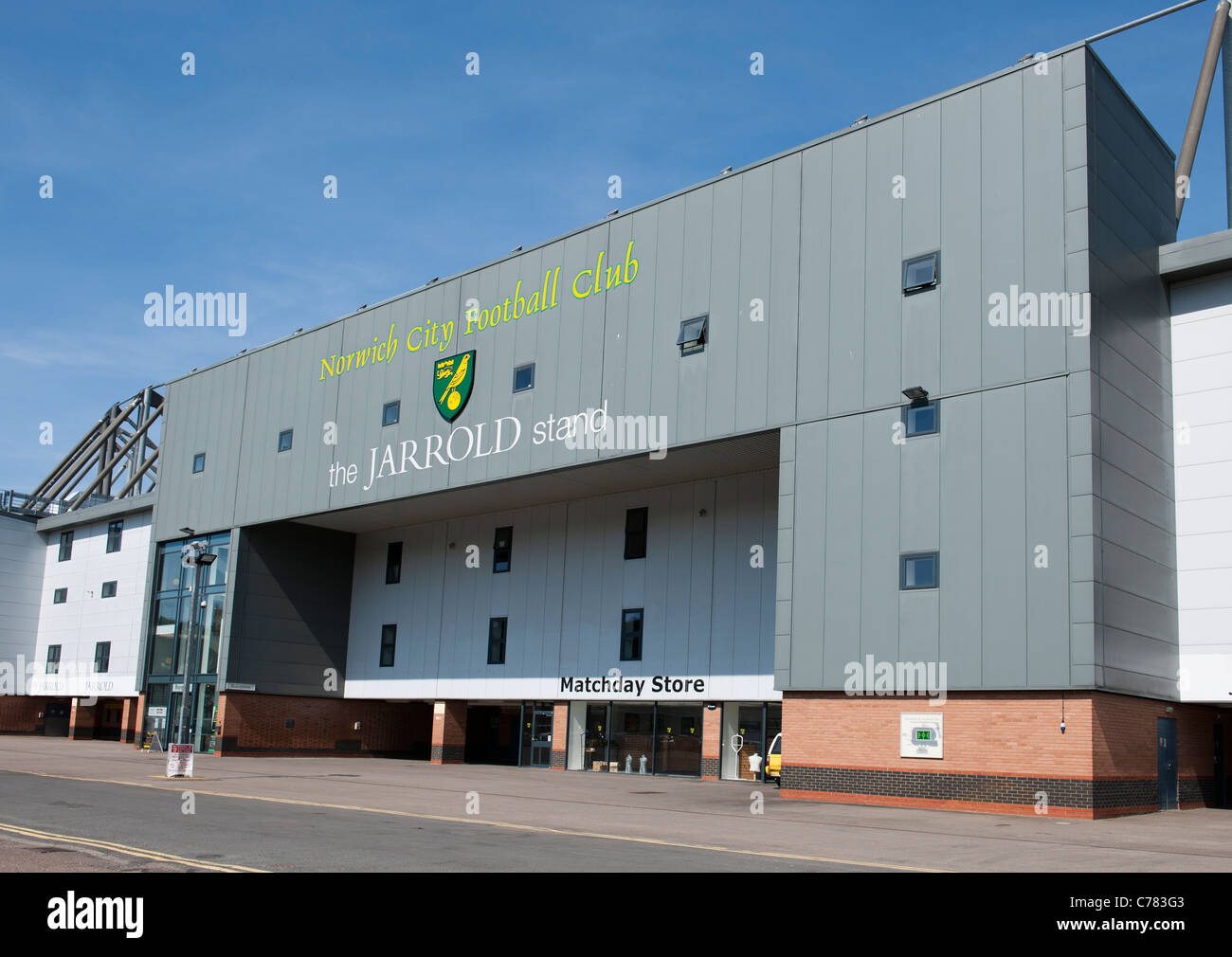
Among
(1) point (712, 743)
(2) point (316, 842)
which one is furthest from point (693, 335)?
(2) point (316, 842)

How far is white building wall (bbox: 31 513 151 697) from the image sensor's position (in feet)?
163

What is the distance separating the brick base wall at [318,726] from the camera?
38938mm

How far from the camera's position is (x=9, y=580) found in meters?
55.8

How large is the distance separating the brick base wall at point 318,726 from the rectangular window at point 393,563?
15.7ft

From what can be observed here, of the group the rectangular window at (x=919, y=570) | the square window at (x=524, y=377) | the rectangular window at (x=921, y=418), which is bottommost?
the rectangular window at (x=919, y=570)

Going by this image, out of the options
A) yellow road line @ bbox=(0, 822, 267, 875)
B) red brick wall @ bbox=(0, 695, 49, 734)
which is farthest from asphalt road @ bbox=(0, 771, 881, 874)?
red brick wall @ bbox=(0, 695, 49, 734)

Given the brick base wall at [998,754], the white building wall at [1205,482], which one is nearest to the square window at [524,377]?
the brick base wall at [998,754]

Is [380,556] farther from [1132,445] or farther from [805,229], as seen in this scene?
[1132,445]

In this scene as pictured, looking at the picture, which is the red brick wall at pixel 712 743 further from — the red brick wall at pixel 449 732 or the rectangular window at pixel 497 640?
the red brick wall at pixel 449 732

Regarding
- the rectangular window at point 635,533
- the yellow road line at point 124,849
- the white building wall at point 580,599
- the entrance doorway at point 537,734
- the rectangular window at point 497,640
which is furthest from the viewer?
the rectangular window at point 497,640

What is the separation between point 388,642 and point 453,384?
1175cm

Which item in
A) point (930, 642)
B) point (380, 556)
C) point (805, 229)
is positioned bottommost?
point (930, 642)
